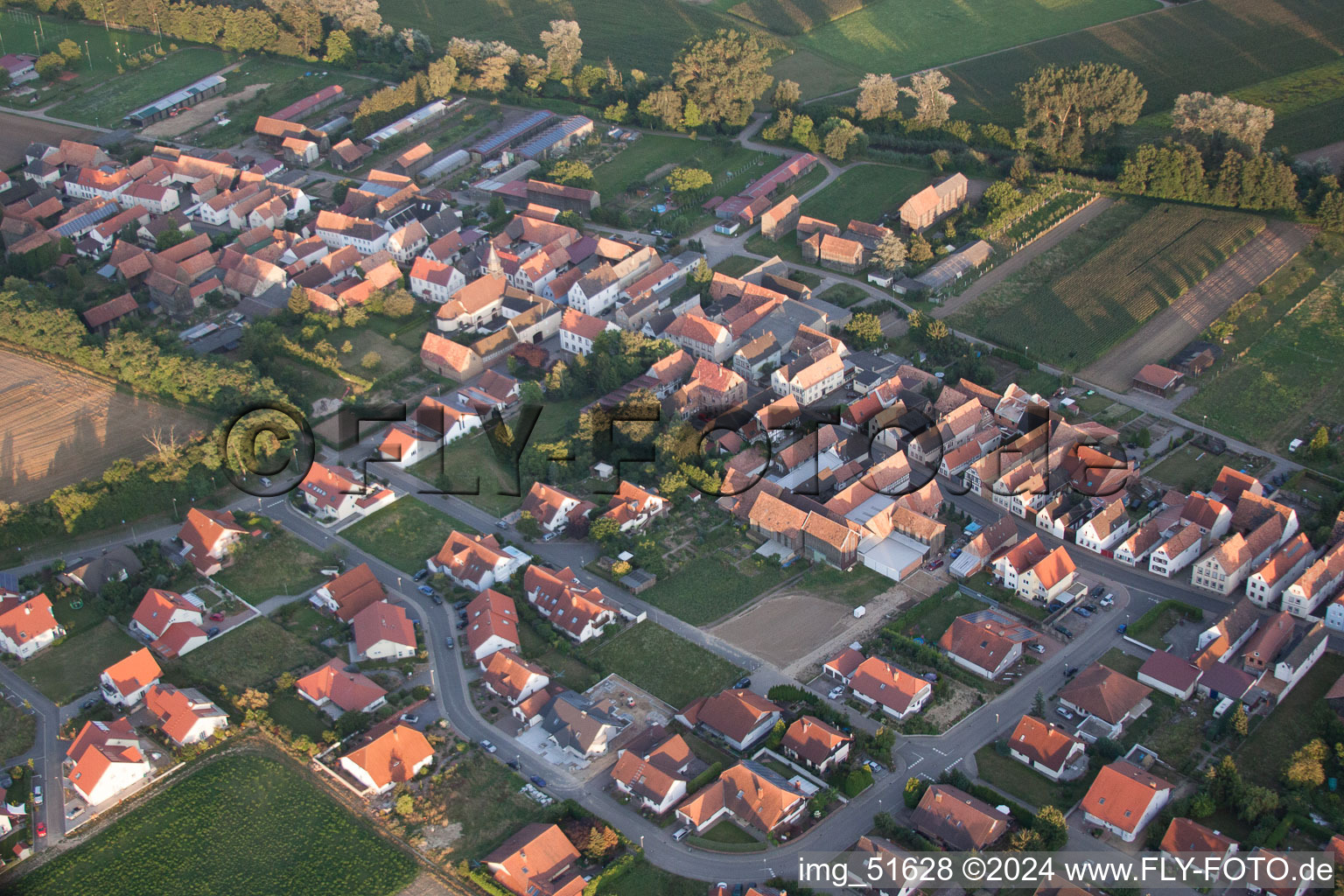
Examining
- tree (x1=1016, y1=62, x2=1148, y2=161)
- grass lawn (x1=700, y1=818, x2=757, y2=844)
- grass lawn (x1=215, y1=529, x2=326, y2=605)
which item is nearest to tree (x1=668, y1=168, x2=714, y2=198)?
tree (x1=1016, y1=62, x2=1148, y2=161)

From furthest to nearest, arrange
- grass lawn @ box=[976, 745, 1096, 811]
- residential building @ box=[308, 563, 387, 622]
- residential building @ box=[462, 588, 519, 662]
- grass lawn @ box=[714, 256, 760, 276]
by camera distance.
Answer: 1. grass lawn @ box=[714, 256, 760, 276]
2. residential building @ box=[308, 563, 387, 622]
3. residential building @ box=[462, 588, 519, 662]
4. grass lawn @ box=[976, 745, 1096, 811]

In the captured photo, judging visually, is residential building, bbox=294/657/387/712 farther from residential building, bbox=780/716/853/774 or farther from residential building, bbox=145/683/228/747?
residential building, bbox=780/716/853/774

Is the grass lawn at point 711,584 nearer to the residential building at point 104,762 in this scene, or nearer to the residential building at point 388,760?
the residential building at point 388,760

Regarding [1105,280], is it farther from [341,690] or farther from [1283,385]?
[341,690]

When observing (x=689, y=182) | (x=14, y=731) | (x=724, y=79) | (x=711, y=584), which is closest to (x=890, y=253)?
(x=689, y=182)

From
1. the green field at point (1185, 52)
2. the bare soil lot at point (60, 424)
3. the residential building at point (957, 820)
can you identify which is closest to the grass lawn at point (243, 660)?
the bare soil lot at point (60, 424)
